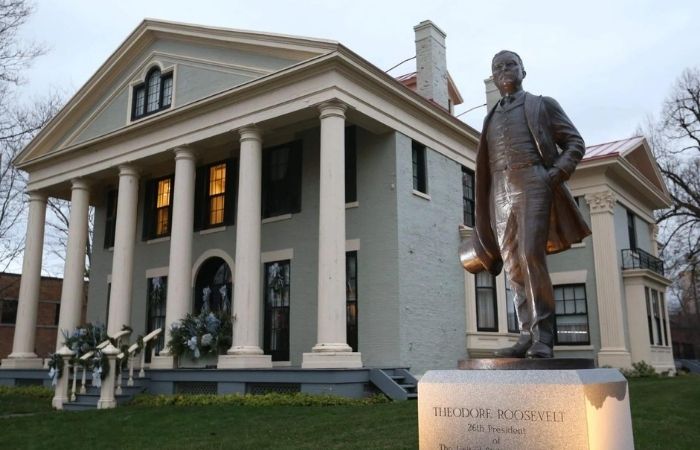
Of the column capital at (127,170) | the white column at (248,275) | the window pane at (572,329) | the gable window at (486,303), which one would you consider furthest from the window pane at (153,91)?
the window pane at (572,329)

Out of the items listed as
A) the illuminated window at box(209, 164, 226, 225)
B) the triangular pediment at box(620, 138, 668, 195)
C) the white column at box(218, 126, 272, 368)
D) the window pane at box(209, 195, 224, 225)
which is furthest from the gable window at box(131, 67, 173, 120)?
the triangular pediment at box(620, 138, 668, 195)

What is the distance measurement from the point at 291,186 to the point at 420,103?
4.62 metres

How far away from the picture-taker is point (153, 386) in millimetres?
17312

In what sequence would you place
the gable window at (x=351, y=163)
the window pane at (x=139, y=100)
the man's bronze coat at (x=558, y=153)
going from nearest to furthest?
the man's bronze coat at (x=558, y=153) → the gable window at (x=351, y=163) → the window pane at (x=139, y=100)

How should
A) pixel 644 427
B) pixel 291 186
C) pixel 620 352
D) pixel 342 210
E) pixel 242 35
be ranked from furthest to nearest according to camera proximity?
pixel 620 352, pixel 291 186, pixel 242 35, pixel 342 210, pixel 644 427

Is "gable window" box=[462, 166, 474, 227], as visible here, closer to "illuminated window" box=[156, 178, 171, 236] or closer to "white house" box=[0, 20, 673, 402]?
"white house" box=[0, 20, 673, 402]

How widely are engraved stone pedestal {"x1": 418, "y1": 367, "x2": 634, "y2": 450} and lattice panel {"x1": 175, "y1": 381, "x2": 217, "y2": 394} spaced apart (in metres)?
12.1

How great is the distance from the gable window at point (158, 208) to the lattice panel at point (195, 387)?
23.5 feet

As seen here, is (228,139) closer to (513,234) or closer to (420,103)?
(420,103)

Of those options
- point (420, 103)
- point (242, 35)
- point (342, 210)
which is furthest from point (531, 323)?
point (242, 35)

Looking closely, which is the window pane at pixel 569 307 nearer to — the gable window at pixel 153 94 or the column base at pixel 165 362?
the column base at pixel 165 362

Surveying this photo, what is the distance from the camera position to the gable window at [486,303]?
66.7 ft

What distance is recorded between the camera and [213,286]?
2122 centimetres

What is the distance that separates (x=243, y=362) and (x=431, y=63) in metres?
12.3
